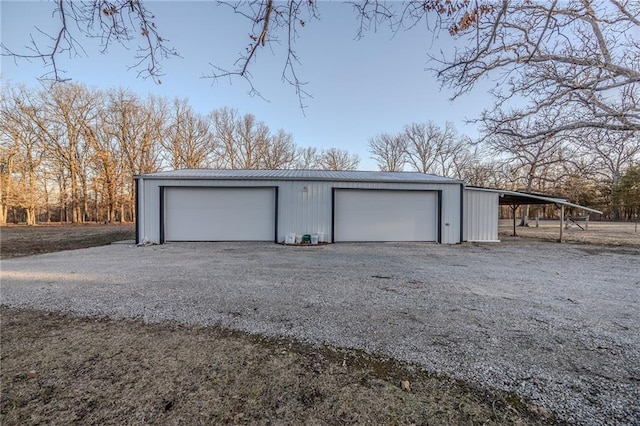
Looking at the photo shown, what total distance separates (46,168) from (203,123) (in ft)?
41.0

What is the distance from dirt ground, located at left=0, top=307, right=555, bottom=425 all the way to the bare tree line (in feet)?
83.7

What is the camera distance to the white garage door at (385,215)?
35.6 feet

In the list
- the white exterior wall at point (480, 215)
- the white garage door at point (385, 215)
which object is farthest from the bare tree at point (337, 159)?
the white garage door at point (385, 215)

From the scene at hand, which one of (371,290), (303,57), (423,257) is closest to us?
(303,57)

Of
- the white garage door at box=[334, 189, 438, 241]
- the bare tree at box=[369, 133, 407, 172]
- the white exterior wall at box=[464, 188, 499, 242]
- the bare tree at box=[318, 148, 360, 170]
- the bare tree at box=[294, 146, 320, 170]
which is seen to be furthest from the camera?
the bare tree at box=[369, 133, 407, 172]

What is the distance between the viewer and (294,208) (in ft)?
34.4

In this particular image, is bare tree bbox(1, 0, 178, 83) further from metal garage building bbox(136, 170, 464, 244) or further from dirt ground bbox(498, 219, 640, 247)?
dirt ground bbox(498, 219, 640, 247)

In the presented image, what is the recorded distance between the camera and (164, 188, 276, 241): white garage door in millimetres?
10484

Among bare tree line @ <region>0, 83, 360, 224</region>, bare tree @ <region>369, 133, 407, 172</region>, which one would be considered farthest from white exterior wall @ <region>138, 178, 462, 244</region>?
bare tree @ <region>369, 133, 407, 172</region>

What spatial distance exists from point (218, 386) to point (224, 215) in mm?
9094

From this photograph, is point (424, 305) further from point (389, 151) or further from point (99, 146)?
point (389, 151)

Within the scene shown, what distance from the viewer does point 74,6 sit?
2.26 m

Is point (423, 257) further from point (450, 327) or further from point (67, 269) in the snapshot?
point (67, 269)

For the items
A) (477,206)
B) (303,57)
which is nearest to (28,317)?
(303,57)
